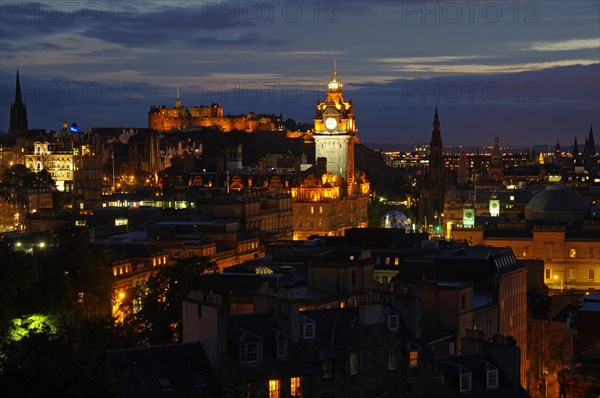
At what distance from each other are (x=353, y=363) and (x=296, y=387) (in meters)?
2.52

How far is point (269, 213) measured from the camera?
162 meters

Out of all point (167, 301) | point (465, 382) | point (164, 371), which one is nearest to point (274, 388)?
point (164, 371)

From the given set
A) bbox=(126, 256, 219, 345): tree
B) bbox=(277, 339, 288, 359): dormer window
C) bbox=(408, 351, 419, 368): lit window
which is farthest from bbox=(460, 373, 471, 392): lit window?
bbox=(126, 256, 219, 345): tree

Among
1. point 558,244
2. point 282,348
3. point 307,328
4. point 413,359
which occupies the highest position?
point 307,328

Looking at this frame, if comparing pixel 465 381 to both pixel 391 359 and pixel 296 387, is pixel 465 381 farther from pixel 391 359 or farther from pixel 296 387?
pixel 296 387

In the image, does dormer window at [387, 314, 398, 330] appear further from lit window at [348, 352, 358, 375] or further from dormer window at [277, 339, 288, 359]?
dormer window at [277, 339, 288, 359]

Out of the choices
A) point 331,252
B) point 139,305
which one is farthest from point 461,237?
point 139,305

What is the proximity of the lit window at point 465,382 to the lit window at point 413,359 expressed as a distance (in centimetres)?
180

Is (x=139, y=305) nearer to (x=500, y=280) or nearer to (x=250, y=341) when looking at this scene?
(x=500, y=280)

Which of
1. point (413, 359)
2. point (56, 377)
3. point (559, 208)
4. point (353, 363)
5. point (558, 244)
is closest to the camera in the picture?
point (56, 377)

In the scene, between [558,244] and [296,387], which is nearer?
[296,387]

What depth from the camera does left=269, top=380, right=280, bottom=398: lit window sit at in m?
49.0

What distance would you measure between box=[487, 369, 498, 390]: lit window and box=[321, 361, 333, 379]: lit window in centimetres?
668

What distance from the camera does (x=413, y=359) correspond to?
52.4 meters
